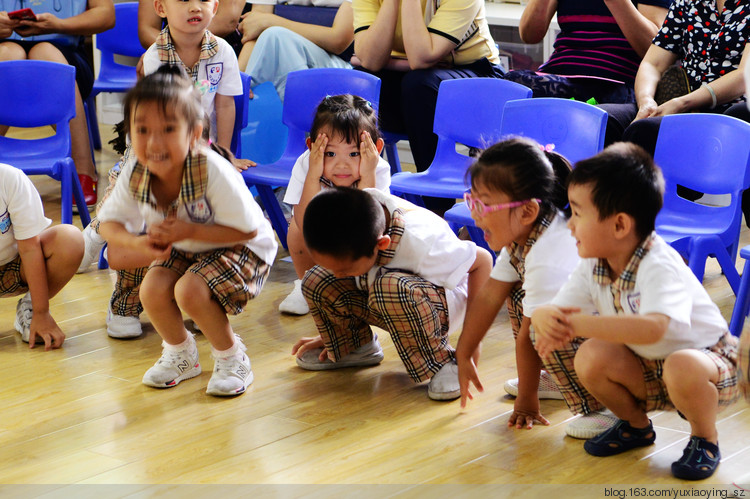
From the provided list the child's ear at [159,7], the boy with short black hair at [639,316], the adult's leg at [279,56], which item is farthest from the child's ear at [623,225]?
the adult's leg at [279,56]

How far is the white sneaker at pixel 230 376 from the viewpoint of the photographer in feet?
7.58

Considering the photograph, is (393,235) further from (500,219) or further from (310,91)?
(310,91)

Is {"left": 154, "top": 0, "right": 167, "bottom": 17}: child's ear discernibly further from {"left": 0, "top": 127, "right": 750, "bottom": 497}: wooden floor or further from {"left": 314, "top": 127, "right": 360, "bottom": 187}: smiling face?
{"left": 0, "top": 127, "right": 750, "bottom": 497}: wooden floor

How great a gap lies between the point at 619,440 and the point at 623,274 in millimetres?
362

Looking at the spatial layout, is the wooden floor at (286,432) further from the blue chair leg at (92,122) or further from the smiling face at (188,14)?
the blue chair leg at (92,122)

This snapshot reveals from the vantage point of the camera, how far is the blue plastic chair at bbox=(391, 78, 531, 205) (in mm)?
3152

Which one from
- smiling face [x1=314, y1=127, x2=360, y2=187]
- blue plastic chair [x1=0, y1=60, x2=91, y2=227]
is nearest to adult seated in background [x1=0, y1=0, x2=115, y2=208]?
blue plastic chair [x1=0, y1=60, x2=91, y2=227]

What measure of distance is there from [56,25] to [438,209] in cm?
189

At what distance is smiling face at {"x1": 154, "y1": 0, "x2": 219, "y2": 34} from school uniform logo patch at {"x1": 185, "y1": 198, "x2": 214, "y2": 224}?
1207mm

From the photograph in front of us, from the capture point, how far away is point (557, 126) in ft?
9.31

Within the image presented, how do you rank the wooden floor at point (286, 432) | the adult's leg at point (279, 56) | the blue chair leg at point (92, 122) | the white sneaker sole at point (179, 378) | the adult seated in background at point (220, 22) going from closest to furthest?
the wooden floor at point (286, 432) < the white sneaker sole at point (179, 378) < the adult's leg at point (279, 56) < the adult seated in background at point (220, 22) < the blue chair leg at point (92, 122)

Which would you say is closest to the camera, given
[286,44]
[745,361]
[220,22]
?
[745,361]

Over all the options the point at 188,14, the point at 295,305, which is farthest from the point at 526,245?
the point at 188,14

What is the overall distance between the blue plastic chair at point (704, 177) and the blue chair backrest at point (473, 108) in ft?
1.94
